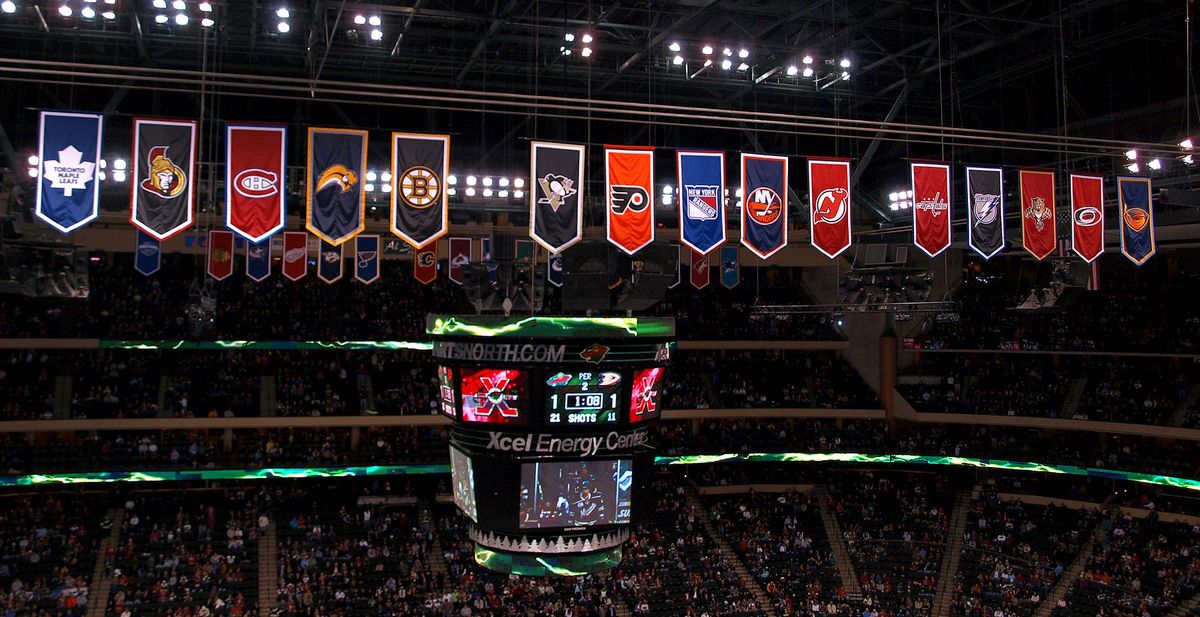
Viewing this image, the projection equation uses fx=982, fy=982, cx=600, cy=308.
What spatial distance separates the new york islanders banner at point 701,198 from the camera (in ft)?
49.1

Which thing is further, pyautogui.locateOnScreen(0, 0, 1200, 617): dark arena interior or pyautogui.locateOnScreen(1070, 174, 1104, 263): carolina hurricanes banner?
pyautogui.locateOnScreen(1070, 174, 1104, 263): carolina hurricanes banner

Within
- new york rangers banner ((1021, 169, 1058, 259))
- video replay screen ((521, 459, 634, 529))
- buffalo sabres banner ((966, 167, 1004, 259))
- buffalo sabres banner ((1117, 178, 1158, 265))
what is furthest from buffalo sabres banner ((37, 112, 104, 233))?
buffalo sabres banner ((1117, 178, 1158, 265))

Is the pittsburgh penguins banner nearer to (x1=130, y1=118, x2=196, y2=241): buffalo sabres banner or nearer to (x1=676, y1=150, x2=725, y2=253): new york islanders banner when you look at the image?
(x1=130, y1=118, x2=196, y2=241): buffalo sabres banner

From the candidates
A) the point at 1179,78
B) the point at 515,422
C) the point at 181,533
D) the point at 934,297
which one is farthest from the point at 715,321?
the point at 515,422

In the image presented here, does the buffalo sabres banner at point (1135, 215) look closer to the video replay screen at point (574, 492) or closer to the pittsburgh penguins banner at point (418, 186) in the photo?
the video replay screen at point (574, 492)

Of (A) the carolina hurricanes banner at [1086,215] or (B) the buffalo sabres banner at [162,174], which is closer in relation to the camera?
(B) the buffalo sabres banner at [162,174]

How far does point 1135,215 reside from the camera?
1736 cm

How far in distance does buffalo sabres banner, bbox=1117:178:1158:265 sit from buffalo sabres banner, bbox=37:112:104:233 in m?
16.3

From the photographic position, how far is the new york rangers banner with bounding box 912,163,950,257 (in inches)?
630

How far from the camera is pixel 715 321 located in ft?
120

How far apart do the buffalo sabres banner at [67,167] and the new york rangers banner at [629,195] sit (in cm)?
685

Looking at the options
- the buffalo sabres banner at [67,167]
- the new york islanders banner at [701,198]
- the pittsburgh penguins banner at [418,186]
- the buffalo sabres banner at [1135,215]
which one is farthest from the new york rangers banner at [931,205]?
the buffalo sabres banner at [67,167]

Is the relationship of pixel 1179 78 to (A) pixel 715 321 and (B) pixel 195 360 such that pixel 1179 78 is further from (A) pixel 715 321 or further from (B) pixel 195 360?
(B) pixel 195 360

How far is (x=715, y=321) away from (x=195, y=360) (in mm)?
18091
